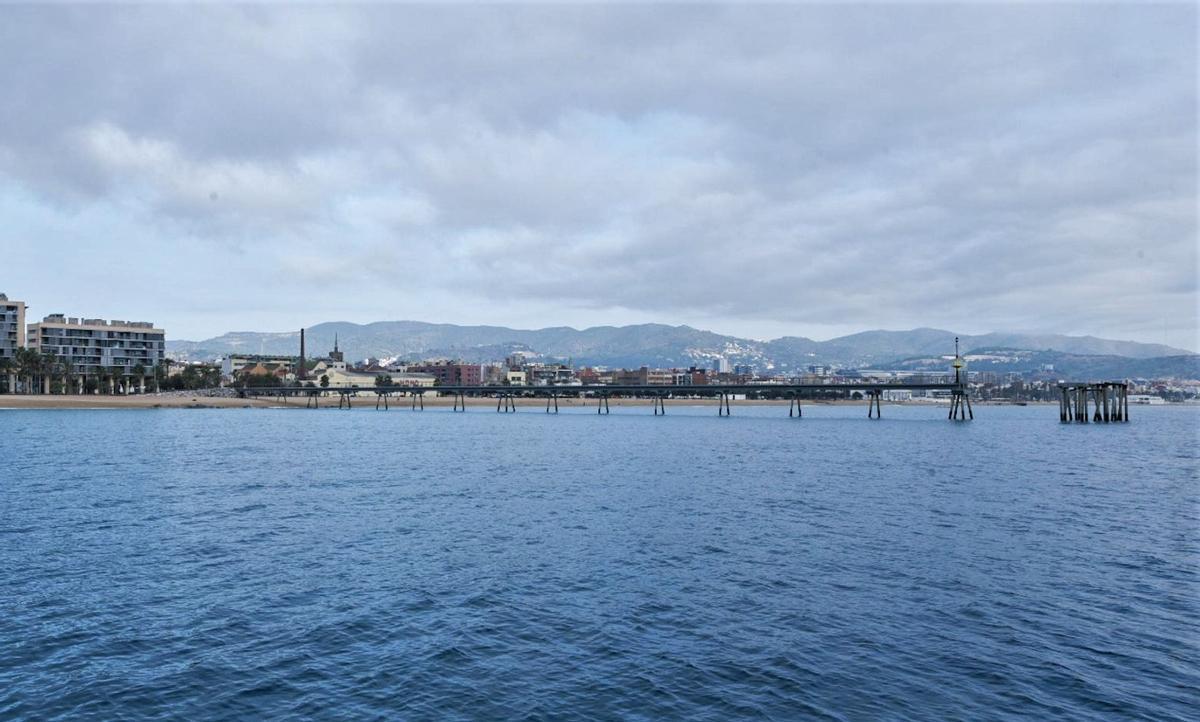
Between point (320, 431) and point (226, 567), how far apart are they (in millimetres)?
83498

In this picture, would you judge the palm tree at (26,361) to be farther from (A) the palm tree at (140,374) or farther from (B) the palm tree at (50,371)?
(A) the palm tree at (140,374)

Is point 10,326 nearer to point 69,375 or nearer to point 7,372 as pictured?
point 69,375

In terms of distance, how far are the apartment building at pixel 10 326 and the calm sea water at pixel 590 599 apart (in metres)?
170

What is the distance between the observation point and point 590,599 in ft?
70.8

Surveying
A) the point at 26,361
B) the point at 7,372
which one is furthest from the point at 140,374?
the point at 26,361

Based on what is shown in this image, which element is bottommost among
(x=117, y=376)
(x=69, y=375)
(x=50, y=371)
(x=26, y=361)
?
(x=117, y=376)

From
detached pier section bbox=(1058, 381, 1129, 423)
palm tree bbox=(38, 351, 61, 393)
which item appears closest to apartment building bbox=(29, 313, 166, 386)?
palm tree bbox=(38, 351, 61, 393)

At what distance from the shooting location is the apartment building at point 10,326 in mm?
182000

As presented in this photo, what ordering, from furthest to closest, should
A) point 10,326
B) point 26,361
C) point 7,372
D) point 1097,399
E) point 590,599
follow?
1. point 10,326
2. point 7,372
3. point 26,361
4. point 1097,399
5. point 590,599

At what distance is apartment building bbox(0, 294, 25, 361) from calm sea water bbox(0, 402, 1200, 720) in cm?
17017

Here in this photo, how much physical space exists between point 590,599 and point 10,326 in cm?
21327

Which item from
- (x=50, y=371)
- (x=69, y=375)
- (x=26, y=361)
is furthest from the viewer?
(x=69, y=375)

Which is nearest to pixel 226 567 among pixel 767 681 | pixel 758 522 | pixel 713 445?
pixel 767 681

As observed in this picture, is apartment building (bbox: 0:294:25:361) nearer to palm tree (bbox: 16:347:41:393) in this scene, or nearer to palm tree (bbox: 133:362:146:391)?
palm tree (bbox: 16:347:41:393)
